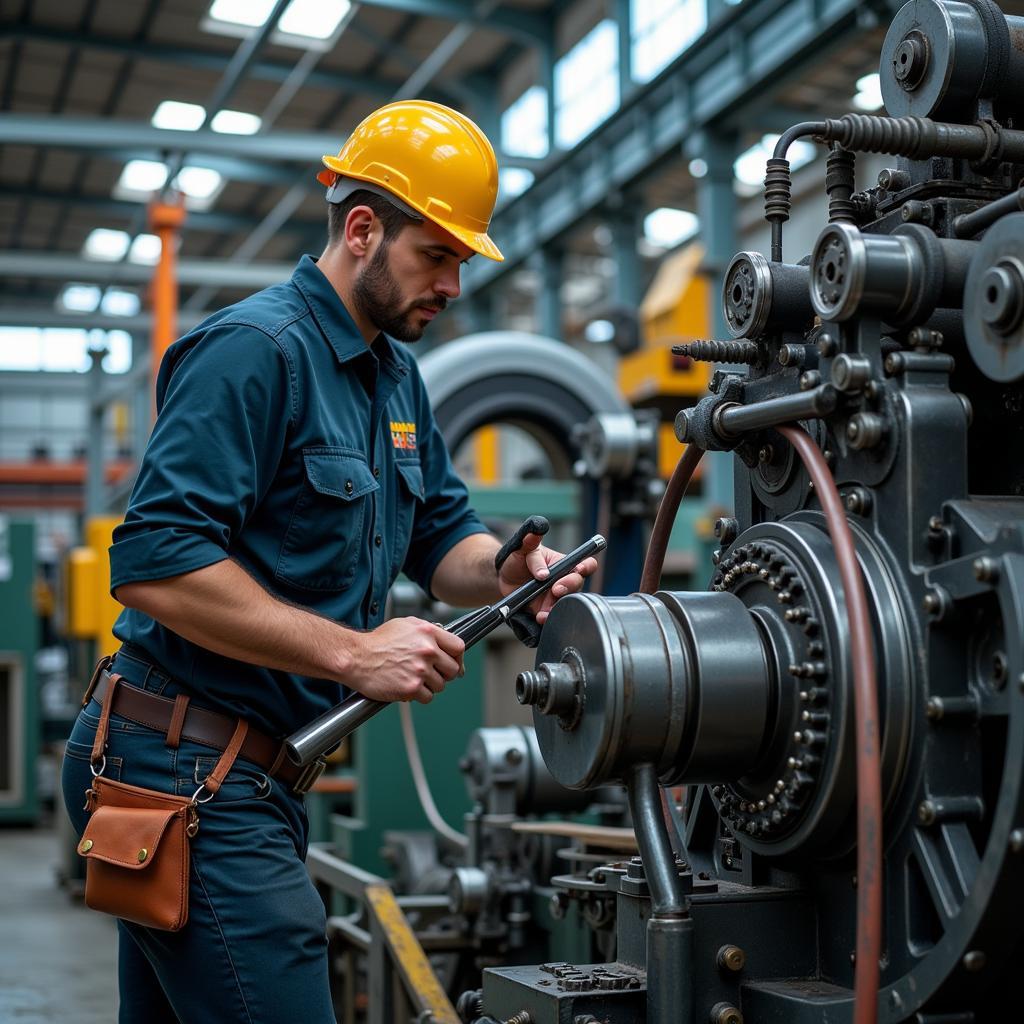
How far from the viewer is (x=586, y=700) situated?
1294 millimetres

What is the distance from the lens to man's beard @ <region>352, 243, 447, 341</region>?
165 centimetres

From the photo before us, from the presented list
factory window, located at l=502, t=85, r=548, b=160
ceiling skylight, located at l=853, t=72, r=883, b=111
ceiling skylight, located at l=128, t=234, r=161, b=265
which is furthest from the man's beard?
ceiling skylight, located at l=128, t=234, r=161, b=265

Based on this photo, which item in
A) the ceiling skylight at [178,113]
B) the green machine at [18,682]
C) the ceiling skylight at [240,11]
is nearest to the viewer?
the green machine at [18,682]

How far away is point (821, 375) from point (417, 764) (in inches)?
86.7

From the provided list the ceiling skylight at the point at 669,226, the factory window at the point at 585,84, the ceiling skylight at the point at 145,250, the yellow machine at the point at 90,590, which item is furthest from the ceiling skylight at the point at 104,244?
the yellow machine at the point at 90,590

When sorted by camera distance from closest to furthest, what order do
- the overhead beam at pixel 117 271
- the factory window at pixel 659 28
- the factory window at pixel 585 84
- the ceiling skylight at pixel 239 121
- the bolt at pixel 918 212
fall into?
1. the bolt at pixel 918 212
2. the factory window at pixel 659 28
3. the factory window at pixel 585 84
4. the overhead beam at pixel 117 271
5. the ceiling skylight at pixel 239 121

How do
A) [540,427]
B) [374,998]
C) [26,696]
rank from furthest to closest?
1. [26,696]
2. [540,427]
3. [374,998]

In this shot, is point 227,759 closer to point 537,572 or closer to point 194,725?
point 194,725

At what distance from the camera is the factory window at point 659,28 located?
7449 mm

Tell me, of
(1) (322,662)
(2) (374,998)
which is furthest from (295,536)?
(2) (374,998)

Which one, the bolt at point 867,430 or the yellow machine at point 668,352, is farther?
the yellow machine at point 668,352

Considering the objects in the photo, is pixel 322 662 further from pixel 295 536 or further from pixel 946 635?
Result: pixel 946 635

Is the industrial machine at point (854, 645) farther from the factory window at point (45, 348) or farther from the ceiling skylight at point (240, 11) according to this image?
the factory window at point (45, 348)

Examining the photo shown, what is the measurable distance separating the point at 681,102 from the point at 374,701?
582 centimetres
